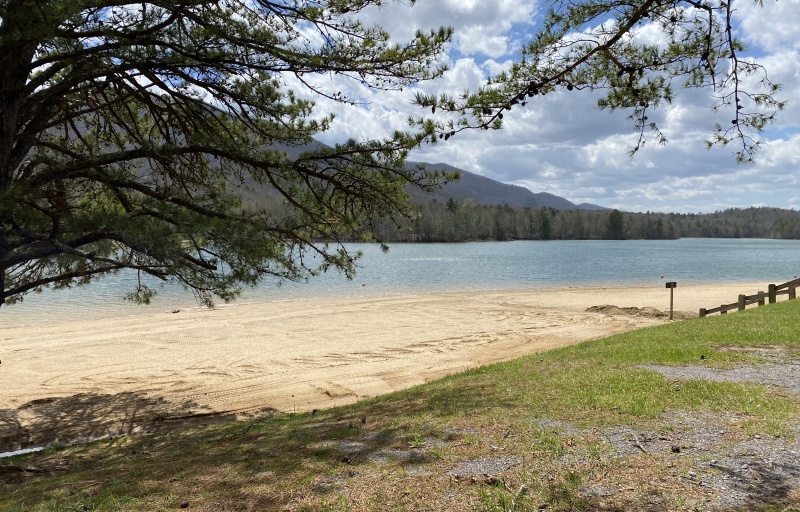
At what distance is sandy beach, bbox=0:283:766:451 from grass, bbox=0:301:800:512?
2144mm

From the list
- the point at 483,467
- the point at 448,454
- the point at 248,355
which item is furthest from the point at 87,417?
the point at 483,467

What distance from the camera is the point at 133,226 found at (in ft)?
20.0

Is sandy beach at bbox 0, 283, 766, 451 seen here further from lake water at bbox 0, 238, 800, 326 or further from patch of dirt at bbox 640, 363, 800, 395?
patch of dirt at bbox 640, 363, 800, 395

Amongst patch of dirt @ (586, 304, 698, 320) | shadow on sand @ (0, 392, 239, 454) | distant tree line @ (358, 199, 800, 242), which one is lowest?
patch of dirt @ (586, 304, 698, 320)

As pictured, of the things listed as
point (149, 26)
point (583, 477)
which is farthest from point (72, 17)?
point (583, 477)

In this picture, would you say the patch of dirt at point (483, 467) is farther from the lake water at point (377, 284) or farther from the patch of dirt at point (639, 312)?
the patch of dirt at point (639, 312)

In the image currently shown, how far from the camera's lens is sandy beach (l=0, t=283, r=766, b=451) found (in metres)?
9.11

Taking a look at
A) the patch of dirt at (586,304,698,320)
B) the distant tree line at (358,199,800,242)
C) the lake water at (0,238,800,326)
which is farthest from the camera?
the distant tree line at (358,199,800,242)

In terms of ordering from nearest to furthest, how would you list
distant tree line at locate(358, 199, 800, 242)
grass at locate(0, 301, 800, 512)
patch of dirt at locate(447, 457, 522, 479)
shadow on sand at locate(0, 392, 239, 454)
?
grass at locate(0, 301, 800, 512)
patch of dirt at locate(447, 457, 522, 479)
shadow on sand at locate(0, 392, 239, 454)
distant tree line at locate(358, 199, 800, 242)

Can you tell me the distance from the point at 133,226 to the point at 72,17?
2278 millimetres

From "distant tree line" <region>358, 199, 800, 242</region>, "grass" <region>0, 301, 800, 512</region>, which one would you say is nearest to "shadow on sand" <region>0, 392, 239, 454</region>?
"grass" <region>0, 301, 800, 512</region>

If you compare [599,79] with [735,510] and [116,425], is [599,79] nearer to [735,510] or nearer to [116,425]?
[735,510]

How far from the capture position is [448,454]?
4.04 meters

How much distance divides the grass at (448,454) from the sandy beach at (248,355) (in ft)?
7.03
